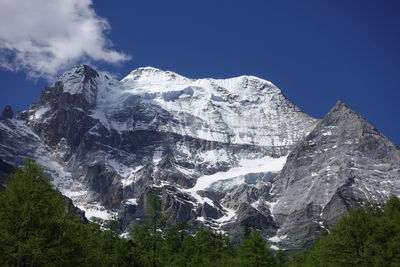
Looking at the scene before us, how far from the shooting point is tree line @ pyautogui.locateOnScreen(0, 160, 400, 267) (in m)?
36.9

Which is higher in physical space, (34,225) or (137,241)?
(137,241)

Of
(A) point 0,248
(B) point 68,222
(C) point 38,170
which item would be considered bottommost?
(A) point 0,248

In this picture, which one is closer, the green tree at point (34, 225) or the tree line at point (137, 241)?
the green tree at point (34, 225)

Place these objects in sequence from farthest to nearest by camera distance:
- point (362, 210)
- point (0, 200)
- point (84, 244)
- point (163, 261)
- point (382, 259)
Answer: point (163, 261), point (362, 210), point (382, 259), point (84, 244), point (0, 200)

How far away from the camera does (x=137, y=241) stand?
70.9 metres

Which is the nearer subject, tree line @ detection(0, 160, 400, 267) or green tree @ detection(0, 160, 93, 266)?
green tree @ detection(0, 160, 93, 266)

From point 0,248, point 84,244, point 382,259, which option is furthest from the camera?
point 382,259

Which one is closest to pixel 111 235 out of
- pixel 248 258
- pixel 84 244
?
pixel 248 258

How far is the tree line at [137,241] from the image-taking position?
1453 inches

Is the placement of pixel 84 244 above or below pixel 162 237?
below

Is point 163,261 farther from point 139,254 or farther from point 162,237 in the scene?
point 162,237

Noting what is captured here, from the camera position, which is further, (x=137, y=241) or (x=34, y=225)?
(x=137, y=241)

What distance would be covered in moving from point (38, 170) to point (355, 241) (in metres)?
35.4

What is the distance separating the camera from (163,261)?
6700cm
